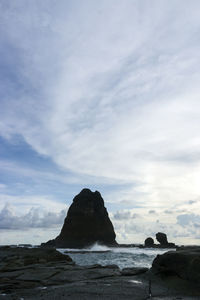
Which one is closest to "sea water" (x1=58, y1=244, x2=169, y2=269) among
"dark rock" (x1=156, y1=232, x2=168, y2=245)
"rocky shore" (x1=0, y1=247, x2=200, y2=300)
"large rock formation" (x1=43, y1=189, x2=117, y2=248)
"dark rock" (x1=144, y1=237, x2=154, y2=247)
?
"rocky shore" (x1=0, y1=247, x2=200, y2=300)

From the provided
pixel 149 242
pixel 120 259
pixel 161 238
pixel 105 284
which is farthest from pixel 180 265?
A: pixel 149 242

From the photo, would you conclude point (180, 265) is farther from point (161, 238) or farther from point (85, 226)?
point (85, 226)

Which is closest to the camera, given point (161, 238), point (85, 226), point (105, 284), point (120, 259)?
point (105, 284)

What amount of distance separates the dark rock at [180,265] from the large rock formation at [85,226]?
410 feet

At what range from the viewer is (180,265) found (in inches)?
527

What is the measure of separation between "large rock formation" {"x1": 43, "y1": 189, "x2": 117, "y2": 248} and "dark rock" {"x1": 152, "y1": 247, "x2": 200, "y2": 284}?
125 m

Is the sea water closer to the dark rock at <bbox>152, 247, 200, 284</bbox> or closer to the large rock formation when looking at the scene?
the dark rock at <bbox>152, 247, 200, 284</bbox>

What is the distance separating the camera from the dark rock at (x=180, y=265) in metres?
12.3

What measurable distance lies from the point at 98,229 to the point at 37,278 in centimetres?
12871

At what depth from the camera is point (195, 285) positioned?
11.8m

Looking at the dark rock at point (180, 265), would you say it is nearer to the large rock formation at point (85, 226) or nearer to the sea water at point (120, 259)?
the sea water at point (120, 259)

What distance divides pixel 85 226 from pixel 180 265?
428ft

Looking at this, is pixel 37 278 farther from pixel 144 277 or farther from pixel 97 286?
pixel 144 277

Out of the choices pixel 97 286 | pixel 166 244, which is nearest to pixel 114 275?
pixel 97 286
